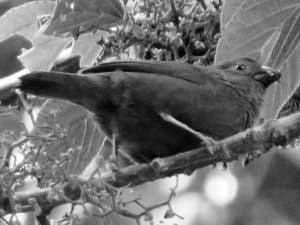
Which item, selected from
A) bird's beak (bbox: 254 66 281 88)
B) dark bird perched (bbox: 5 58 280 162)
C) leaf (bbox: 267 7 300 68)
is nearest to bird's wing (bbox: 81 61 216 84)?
dark bird perched (bbox: 5 58 280 162)

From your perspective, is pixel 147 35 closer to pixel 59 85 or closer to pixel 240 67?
pixel 59 85

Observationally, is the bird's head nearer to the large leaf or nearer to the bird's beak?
the bird's beak

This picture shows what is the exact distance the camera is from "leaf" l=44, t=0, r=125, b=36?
10.7 ft

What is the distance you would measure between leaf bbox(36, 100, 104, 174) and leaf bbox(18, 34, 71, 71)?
0.55 ft

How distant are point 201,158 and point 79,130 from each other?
3.37 ft

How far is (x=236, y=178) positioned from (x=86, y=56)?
537 cm

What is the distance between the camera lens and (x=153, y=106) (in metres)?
3.61

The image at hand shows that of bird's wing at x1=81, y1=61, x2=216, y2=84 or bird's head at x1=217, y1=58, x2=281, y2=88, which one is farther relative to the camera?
bird's head at x1=217, y1=58, x2=281, y2=88

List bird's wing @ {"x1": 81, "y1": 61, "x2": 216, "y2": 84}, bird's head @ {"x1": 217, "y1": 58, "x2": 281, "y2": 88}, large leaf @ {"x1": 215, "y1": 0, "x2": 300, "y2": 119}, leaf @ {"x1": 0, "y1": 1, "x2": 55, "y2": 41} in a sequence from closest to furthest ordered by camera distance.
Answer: large leaf @ {"x1": 215, "y1": 0, "x2": 300, "y2": 119} → bird's wing @ {"x1": 81, "y1": 61, "x2": 216, "y2": 84} → leaf @ {"x1": 0, "y1": 1, "x2": 55, "y2": 41} → bird's head @ {"x1": 217, "y1": 58, "x2": 281, "y2": 88}

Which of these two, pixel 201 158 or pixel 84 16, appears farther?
pixel 84 16

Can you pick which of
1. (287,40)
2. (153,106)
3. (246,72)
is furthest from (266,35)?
(246,72)

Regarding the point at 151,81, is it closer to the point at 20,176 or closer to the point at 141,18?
the point at 141,18

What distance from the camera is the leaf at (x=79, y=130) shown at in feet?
11.4

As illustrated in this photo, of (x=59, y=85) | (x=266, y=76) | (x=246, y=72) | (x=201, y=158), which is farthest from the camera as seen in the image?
(x=246, y=72)
